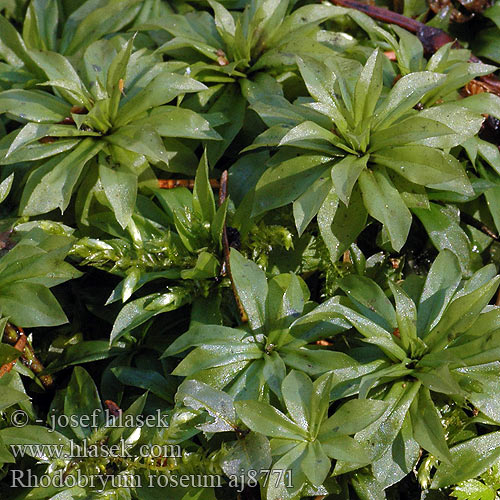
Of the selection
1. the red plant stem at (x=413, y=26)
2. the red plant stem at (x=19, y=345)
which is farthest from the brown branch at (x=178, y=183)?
the red plant stem at (x=413, y=26)

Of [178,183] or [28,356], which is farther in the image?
[178,183]

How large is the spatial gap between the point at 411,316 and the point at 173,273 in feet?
2.62

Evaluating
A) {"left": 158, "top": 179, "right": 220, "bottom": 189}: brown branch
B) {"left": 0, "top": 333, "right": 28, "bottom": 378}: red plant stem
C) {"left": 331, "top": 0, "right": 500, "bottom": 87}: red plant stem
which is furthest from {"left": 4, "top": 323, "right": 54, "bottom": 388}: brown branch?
{"left": 331, "top": 0, "right": 500, "bottom": 87}: red plant stem

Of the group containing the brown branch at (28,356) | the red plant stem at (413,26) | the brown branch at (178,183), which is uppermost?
the red plant stem at (413,26)

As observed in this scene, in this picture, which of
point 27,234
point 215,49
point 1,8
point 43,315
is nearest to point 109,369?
point 43,315

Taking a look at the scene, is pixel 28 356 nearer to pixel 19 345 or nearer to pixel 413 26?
pixel 19 345

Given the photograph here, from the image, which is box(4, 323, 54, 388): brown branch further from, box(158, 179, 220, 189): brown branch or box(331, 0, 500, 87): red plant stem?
box(331, 0, 500, 87): red plant stem

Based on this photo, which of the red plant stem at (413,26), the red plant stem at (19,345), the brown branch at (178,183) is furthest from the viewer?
the red plant stem at (413,26)

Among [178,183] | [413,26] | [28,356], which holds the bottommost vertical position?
[28,356]

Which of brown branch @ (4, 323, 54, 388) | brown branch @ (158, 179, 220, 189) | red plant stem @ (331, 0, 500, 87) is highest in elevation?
red plant stem @ (331, 0, 500, 87)

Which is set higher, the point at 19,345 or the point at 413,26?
the point at 413,26

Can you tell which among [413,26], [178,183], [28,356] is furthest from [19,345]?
[413,26]

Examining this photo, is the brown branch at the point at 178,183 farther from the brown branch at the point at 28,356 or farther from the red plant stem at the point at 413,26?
the red plant stem at the point at 413,26

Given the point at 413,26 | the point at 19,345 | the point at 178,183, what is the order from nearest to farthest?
the point at 19,345 → the point at 178,183 → the point at 413,26
